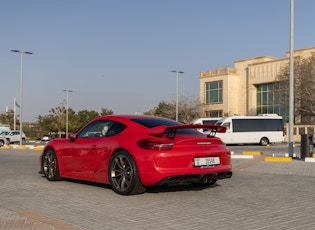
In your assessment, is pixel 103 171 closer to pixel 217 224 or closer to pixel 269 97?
pixel 217 224

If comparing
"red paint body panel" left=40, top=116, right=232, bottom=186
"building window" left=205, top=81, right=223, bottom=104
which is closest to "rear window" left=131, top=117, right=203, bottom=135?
"red paint body panel" left=40, top=116, right=232, bottom=186

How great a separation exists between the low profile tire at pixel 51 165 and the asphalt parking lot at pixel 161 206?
0.25 m

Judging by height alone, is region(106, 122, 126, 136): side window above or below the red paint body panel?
above

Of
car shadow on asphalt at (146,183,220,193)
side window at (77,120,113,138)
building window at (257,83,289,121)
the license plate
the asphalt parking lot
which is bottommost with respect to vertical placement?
car shadow on asphalt at (146,183,220,193)

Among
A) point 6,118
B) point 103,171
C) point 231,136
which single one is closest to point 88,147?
point 103,171

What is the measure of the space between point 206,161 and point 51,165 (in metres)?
3.71

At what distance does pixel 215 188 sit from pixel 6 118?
7993cm

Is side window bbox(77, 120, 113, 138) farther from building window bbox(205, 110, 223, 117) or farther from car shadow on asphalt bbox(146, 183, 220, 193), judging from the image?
building window bbox(205, 110, 223, 117)

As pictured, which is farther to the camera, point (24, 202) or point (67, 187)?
point (67, 187)

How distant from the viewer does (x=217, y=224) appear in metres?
4.93

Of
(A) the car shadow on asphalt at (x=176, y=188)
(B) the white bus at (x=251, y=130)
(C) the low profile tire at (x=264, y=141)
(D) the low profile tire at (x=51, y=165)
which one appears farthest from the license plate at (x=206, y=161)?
(C) the low profile tire at (x=264, y=141)

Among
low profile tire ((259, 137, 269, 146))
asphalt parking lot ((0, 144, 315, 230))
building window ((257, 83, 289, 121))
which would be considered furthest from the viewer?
building window ((257, 83, 289, 121))

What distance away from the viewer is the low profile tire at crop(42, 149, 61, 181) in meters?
8.91

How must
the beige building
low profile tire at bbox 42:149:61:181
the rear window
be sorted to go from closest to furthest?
the rear window < low profile tire at bbox 42:149:61:181 < the beige building
